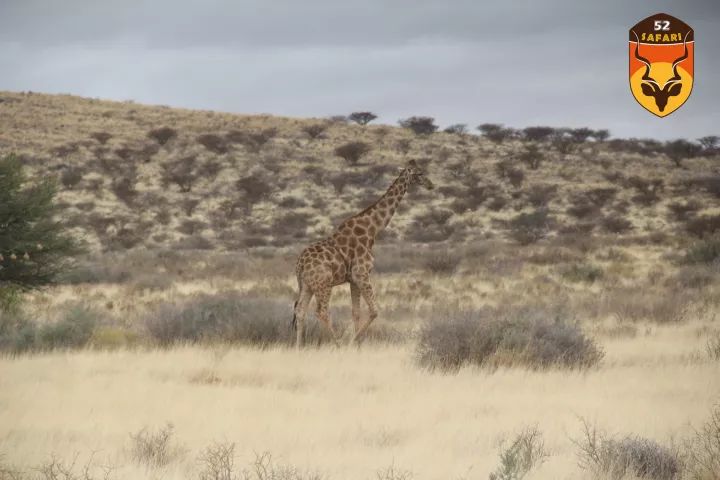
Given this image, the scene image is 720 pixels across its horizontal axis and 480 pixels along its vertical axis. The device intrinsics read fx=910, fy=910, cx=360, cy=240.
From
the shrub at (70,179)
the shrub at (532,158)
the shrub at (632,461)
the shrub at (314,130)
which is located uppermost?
the shrub at (314,130)

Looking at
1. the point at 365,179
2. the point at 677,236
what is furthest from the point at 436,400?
the point at 365,179

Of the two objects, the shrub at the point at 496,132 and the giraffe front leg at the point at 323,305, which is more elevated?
the shrub at the point at 496,132

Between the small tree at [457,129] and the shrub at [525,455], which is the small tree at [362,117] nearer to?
the small tree at [457,129]

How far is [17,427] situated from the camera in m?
7.12

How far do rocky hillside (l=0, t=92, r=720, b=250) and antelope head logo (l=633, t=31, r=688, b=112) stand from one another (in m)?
20.4

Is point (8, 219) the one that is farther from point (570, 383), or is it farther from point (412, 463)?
point (412, 463)

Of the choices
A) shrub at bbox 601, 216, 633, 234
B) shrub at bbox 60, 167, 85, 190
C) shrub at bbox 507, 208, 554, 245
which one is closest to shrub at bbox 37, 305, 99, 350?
shrub at bbox 507, 208, 554, 245

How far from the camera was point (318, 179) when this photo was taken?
55.0 metres

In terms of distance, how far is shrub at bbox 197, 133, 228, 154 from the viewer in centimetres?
6156

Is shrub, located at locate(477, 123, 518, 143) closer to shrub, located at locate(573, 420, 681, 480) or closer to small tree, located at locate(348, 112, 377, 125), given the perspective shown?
→ small tree, located at locate(348, 112, 377, 125)

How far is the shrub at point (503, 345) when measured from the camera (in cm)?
1031

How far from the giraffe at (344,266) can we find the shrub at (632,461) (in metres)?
5.84

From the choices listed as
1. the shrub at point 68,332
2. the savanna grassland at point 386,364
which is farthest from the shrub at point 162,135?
the shrub at point 68,332

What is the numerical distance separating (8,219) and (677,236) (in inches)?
976
